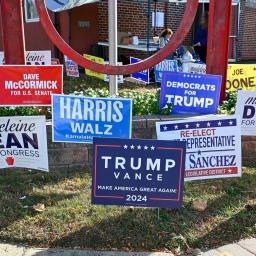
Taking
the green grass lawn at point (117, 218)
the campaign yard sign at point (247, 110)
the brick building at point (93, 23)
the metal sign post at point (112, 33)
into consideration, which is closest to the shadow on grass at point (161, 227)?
the green grass lawn at point (117, 218)

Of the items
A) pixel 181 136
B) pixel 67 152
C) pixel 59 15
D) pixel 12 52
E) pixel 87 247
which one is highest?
pixel 59 15

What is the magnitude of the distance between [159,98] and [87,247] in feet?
7.86

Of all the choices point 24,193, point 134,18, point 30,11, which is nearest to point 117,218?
point 24,193

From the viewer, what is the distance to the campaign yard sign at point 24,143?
4098 millimetres

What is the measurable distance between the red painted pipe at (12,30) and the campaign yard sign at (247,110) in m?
2.73

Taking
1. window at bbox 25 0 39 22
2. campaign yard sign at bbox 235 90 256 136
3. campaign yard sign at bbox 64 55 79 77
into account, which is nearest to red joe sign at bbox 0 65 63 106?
campaign yard sign at bbox 235 90 256 136

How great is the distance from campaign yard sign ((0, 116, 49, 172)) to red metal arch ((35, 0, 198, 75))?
92 cm

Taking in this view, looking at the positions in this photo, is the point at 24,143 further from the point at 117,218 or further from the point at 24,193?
the point at 117,218

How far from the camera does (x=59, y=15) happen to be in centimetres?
1191

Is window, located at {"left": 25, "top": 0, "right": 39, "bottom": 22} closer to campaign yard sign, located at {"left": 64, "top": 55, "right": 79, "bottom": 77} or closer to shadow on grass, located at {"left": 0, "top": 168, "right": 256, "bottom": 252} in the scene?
campaign yard sign, located at {"left": 64, "top": 55, "right": 79, "bottom": 77}

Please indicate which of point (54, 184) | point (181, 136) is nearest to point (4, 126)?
point (54, 184)

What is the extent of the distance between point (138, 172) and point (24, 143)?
4.98 feet

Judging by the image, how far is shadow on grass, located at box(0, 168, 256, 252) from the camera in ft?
10.2

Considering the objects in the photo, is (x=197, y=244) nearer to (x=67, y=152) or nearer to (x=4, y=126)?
(x=67, y=152)
